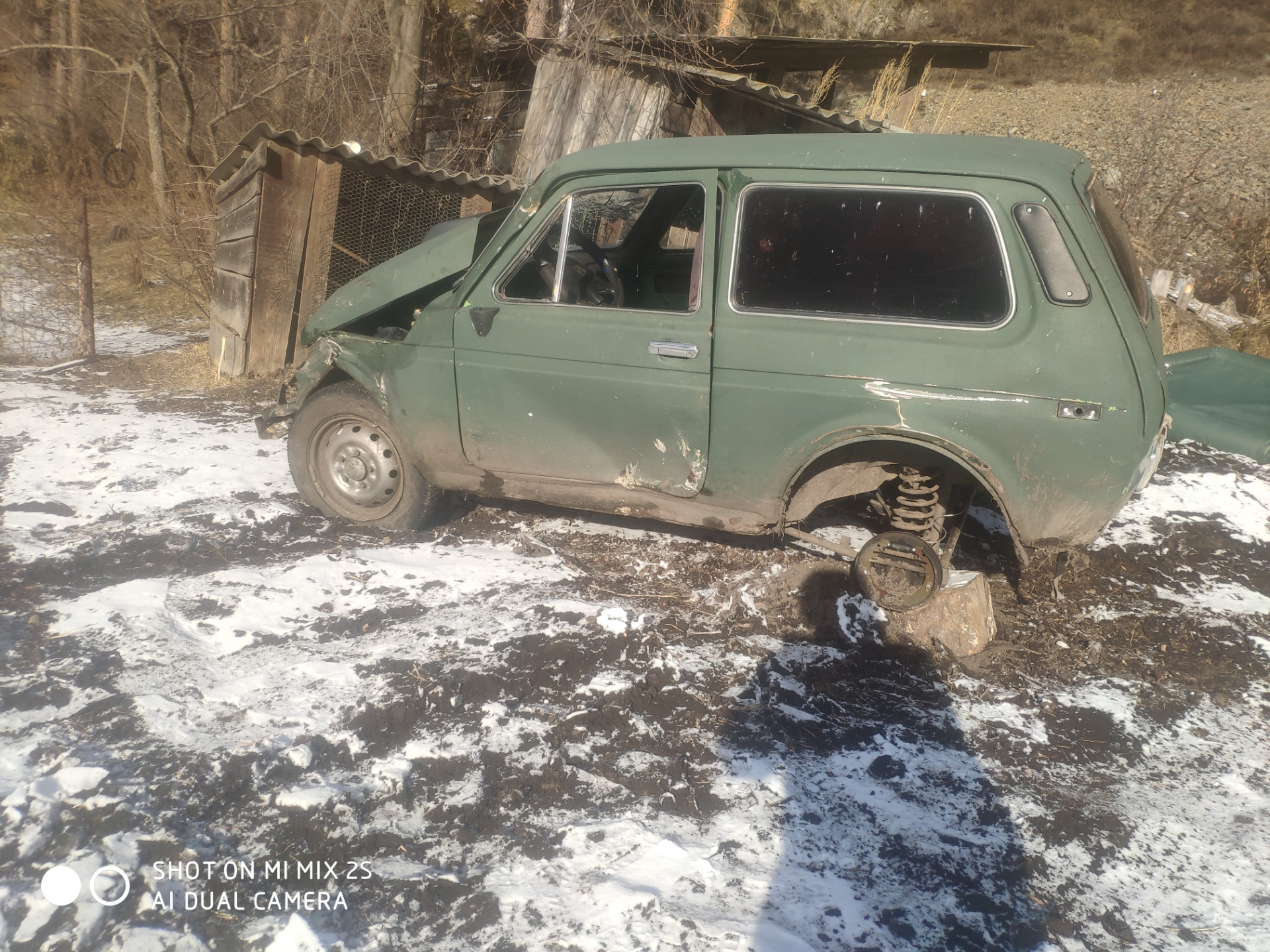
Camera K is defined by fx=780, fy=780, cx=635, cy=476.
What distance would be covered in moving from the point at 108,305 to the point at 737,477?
→ 8423mm

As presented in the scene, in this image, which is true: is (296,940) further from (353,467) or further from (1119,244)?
(1119,244)

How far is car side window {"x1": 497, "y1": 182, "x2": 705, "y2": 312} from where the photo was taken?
11.5ft

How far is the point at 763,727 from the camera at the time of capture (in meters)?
2.88

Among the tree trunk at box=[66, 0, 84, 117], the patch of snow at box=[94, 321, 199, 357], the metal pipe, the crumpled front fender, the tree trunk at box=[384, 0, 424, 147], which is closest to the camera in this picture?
the metal pipe

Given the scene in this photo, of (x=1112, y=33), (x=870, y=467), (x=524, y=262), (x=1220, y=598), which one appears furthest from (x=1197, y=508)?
(x=1112, y=33)

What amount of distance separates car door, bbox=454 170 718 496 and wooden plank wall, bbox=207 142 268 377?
3583mm

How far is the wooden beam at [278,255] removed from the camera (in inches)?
240

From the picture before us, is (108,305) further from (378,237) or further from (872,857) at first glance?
(872,857)

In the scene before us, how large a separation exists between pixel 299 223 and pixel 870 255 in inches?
197

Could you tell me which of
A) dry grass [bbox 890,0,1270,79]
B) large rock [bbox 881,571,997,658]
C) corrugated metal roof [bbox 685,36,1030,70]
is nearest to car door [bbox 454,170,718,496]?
large rock [bbox 881,571,997,658]

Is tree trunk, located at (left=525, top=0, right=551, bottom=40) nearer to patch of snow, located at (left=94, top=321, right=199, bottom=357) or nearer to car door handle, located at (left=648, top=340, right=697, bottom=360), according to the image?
patch of snow, located at (left=94, top=321, right=199, bottom=357)

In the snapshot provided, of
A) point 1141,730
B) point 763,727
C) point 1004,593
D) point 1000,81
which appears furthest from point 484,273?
point 1000,81

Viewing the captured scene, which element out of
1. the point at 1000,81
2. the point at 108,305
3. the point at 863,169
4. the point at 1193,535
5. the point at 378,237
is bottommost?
the point at 108,305

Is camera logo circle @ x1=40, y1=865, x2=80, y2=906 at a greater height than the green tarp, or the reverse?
the green tarp
